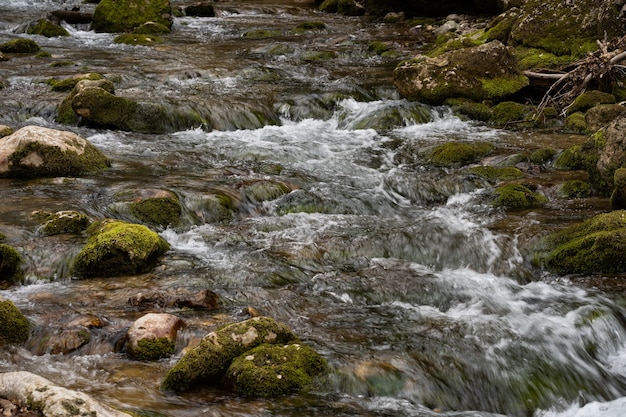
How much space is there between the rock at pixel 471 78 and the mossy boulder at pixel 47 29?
1353 cm

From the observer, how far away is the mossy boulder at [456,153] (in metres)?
11.5

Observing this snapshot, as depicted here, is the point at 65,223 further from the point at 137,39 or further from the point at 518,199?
the point at 137,39

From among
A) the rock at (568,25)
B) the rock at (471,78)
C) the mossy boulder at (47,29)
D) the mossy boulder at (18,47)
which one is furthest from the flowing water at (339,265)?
the mossy boulder at (47,29)

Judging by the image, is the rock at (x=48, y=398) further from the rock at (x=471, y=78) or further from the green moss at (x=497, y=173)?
the rock at (x=471, y=78)

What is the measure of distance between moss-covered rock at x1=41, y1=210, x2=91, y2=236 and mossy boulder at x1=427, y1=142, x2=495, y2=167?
6148 millimetres

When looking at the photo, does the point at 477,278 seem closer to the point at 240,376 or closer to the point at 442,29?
the point at 240,376

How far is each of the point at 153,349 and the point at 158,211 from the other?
353cm

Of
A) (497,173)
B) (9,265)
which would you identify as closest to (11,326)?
(9,265)

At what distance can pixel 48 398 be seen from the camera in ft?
10.8

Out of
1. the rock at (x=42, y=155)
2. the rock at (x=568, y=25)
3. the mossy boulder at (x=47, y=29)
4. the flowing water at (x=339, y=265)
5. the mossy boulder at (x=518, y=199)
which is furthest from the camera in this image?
the mossy boulder at (x=47, y=29)

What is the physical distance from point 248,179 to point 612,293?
5.67 metres

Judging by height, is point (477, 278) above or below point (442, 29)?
below

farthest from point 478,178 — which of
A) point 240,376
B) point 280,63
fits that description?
point 280,63

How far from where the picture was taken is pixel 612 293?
689cm
